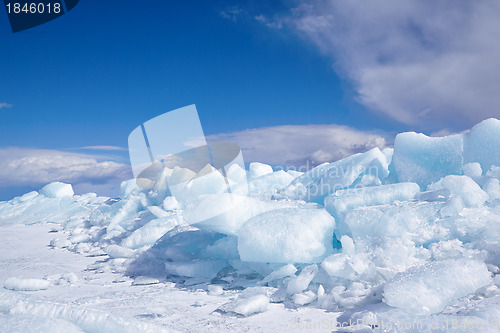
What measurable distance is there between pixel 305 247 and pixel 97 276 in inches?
118

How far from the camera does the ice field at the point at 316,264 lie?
2693 millimetres

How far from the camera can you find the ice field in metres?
2.69

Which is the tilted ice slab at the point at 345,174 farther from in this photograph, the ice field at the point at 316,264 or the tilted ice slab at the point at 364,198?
the tilted ice slab at the point at 364,198

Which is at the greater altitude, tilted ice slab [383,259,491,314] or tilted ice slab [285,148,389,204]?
tilted ice slab [285,148,389,204]

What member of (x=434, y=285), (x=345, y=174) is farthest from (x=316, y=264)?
(x=345, y=174)

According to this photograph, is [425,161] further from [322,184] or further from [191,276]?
[191,276]

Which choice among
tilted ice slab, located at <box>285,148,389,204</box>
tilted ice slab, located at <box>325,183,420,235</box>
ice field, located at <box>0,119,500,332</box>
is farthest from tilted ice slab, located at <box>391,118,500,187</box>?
tilted ice slab, located at <box>325,183,420,235</box>

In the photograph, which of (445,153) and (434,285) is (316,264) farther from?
(445,153)

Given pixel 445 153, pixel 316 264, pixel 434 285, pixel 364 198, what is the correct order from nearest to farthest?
1. pixel 434 285
2. pixel 316 264
3. pixel 364 198
4. pixel 445 153

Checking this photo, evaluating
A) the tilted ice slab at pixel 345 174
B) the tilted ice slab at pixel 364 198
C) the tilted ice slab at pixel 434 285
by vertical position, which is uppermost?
the tilted ice slab at pixel 345 174

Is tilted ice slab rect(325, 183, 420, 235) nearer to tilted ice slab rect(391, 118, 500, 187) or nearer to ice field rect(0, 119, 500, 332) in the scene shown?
ice field rect(0, 119, 500, 332)

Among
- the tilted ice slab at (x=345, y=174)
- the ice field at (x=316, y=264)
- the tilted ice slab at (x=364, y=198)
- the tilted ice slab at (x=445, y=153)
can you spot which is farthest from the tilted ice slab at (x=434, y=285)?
the tilted ice slab at (x=345, y=174)

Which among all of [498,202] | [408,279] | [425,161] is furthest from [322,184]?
[408,279]

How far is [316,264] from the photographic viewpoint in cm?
384
